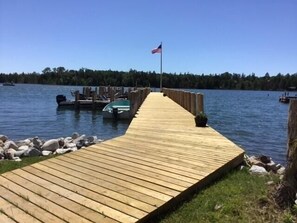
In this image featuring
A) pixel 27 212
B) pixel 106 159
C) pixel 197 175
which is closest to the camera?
pixel 27 212

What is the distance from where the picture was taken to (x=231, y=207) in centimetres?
448

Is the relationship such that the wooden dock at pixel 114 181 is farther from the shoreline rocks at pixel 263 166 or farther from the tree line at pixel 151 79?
the tree line at pixel 151 79

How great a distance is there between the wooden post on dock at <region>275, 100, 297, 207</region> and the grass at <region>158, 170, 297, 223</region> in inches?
5.3

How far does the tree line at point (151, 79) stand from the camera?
369 feet

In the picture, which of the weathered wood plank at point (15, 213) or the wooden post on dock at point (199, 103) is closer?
the weathered wood plank at point (15, 213)

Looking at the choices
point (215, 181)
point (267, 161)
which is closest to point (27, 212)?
point (215, 181)

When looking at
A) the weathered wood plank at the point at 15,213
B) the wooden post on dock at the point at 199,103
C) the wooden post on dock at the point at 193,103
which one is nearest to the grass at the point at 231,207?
the weathered wood plank at the point at 15,213

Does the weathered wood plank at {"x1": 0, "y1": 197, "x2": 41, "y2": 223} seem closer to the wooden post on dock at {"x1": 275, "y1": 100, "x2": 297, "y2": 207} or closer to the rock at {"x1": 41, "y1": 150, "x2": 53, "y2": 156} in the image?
the wooden post on dock at {"x1": 275, "y1": 100, "x2": 297, "y2": 207}

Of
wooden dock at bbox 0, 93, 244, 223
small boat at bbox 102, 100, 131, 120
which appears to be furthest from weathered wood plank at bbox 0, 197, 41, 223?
small boat at bbox 102, 100, 131, 120

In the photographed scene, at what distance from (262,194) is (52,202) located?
2784mm

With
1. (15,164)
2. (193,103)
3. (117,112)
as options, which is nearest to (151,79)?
(117,112)

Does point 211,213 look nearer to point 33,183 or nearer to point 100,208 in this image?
point 100,208

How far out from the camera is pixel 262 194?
4914 millimetres

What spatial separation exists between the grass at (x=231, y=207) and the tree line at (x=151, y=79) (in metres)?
89.9
